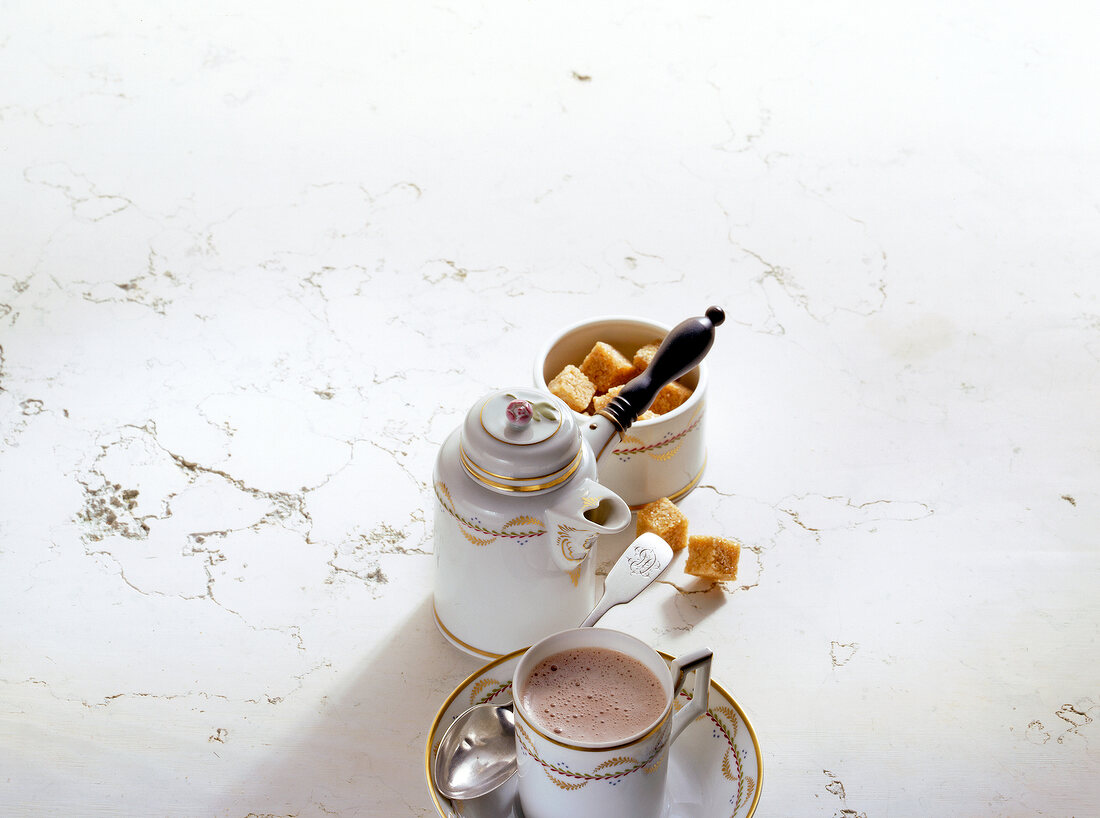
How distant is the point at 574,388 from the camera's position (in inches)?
42.0

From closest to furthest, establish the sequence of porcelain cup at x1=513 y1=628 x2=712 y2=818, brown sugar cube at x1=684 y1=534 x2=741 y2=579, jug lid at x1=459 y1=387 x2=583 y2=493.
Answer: porcelain cup at x1=513 y1=628 x2=712 y2=818
jug lid at x1=459 y1=387 x2=583 y2=493
brown sugar cube at x1=684 y1=534 x2=741 y2=579

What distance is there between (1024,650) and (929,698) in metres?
0.11

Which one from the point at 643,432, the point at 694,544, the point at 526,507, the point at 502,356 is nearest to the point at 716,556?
the point at 694,544

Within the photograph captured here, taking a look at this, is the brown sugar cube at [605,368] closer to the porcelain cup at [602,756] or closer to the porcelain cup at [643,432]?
the porcelain cup at [643,432]

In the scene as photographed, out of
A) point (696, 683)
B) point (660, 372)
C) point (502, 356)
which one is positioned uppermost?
point (660, 372)

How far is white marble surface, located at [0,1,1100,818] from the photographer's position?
936 mm

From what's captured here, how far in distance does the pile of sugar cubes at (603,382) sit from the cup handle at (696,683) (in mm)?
314

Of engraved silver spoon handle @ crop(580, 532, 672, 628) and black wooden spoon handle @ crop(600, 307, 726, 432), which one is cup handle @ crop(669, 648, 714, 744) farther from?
black wooden spoon handle @ crop(600, 307, 726, 432)

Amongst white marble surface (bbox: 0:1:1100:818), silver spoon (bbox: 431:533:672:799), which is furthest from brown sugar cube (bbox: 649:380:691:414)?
silver spoon (bbox: 431:533:672:799)

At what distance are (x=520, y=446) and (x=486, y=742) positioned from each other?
0.23 meters

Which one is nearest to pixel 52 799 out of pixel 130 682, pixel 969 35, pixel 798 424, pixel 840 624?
pixel 130 682

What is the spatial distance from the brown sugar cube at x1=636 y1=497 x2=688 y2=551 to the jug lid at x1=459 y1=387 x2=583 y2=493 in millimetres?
207

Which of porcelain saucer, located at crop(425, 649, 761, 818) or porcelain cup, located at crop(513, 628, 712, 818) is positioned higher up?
porcelain cup, located at crop(513, 628, 712, 818)

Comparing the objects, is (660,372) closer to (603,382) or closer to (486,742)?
(603,382)
